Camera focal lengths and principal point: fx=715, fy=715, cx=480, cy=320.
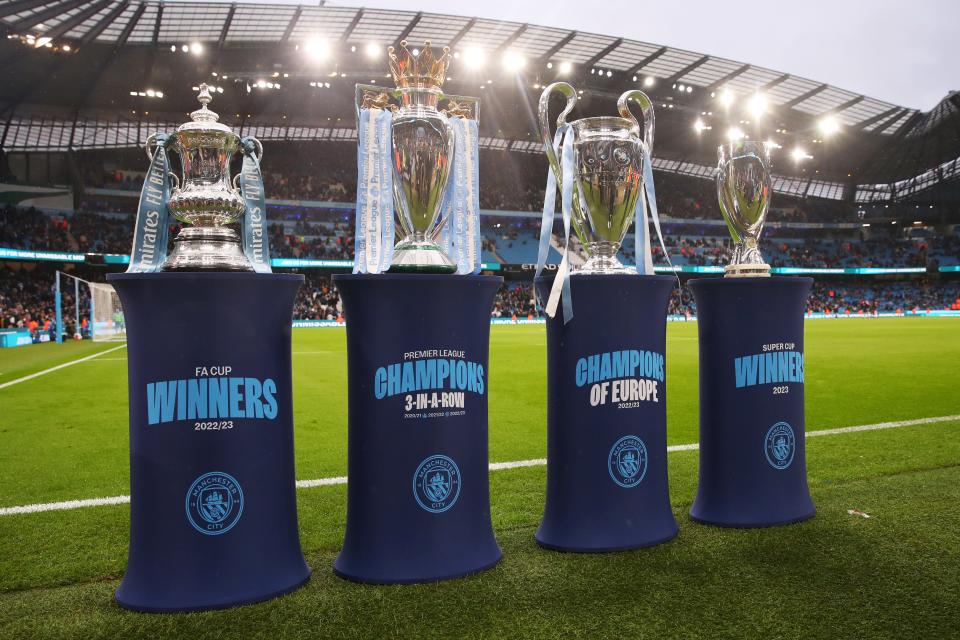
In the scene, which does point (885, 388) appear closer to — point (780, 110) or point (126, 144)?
point (780, 110)

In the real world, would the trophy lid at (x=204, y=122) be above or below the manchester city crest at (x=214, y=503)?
above

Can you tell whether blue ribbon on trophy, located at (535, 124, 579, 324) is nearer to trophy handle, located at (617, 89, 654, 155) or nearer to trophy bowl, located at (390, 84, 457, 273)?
trophy handle, located at (617, 89, 654, 155)

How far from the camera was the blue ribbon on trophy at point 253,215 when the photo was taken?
2293mm

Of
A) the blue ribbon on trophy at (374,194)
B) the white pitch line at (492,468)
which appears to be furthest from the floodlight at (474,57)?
the blue ribbon on trophy at (374,194)

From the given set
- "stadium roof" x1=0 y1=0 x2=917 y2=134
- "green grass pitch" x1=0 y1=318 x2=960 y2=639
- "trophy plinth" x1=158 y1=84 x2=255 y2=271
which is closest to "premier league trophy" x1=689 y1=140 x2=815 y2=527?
"green grass pitch" x1=0 y1=318 x2=960 y2=639

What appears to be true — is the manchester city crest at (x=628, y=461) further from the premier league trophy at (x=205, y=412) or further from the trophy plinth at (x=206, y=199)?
the trophy plinth at (x=206, y=199)

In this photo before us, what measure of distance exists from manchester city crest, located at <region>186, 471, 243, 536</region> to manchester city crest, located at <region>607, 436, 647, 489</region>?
1214 millimetres

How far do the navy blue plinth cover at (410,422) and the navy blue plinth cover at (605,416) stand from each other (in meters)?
0.38

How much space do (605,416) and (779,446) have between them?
0.80 m

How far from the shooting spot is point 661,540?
2480 millimetres

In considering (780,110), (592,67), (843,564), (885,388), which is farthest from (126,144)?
(843,564)

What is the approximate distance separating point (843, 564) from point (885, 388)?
5608mm

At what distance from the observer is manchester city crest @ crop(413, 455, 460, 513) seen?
2.16 meters

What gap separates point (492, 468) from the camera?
383cm
